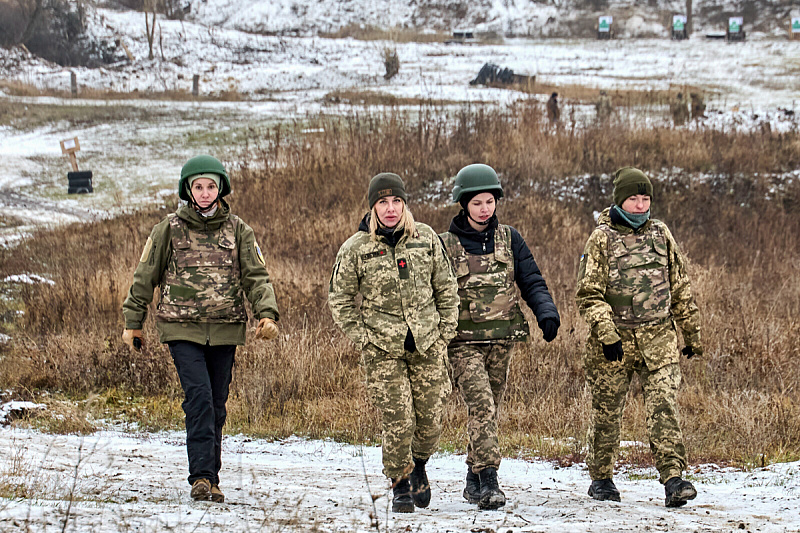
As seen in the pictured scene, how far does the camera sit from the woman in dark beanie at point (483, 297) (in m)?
4.08

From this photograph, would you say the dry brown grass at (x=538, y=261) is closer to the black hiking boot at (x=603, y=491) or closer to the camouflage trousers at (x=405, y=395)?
the black hiking boot at (x=603, y=491)

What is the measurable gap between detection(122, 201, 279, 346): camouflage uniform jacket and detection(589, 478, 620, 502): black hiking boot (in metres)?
2.01

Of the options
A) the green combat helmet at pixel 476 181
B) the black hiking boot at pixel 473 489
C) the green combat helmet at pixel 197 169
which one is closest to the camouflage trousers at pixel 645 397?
the black hiking boot at pixel 473 489

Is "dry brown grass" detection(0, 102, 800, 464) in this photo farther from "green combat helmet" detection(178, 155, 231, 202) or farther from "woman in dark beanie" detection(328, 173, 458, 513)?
"green combat helmet" detection(178, 155, 231, 202)

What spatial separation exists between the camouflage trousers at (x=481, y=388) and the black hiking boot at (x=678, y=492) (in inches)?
34.4

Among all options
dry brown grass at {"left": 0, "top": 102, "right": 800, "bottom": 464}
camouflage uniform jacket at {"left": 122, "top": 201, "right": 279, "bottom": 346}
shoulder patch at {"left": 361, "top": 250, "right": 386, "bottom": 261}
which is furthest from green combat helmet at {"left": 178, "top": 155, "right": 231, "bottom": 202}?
dry brown grass at {"left": 0, "top": 102, "right": 800, "bottom": 464}

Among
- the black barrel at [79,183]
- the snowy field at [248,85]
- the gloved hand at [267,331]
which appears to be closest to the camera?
the gloved hand at [267,331]

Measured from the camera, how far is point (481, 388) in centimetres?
406

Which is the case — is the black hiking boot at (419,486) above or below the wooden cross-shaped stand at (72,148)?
below

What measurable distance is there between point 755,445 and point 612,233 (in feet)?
6.97

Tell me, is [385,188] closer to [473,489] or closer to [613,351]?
[613,351]

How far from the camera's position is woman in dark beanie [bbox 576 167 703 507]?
4.07 m

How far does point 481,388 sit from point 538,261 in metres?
6.47

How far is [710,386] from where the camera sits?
673 centimetres
